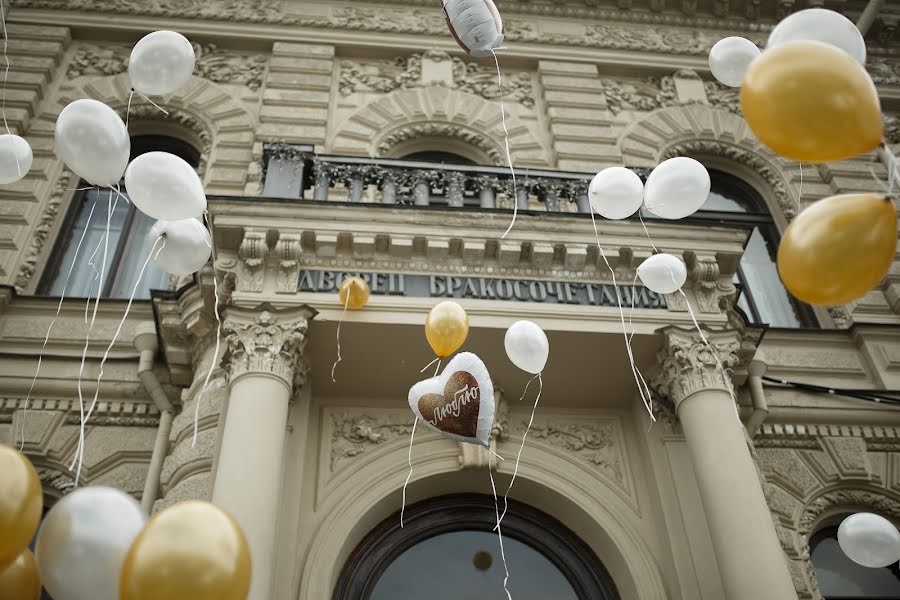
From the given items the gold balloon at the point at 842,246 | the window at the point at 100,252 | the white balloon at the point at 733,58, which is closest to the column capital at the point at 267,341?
the window at the point at 100,252

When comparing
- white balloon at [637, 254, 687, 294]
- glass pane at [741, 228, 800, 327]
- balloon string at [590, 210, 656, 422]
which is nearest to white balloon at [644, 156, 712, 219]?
white balloon at [637, 254, 687, 294]

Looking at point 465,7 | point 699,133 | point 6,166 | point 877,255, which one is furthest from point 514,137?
point 877,255

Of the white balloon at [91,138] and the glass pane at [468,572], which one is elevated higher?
the white balloon at [91,138]

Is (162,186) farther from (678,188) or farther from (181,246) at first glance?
→ (678,188)

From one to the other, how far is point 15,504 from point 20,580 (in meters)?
0.54

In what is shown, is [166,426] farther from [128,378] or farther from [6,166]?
[6,166]

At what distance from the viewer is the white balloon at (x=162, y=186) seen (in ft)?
17.6

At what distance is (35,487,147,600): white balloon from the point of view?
3426 mm

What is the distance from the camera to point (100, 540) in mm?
3451

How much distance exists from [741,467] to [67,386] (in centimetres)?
712

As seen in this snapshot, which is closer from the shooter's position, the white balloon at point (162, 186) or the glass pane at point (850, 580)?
the white balloon at point (162, 186)

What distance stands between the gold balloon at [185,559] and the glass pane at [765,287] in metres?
9.46

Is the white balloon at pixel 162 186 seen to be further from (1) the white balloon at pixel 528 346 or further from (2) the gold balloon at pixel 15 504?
(1) the white balloon at pixel 528 346

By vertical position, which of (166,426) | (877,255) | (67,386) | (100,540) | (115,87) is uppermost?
(115,87)
